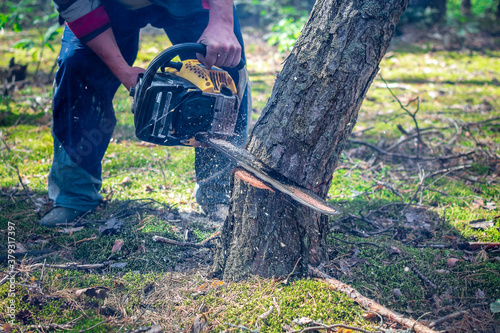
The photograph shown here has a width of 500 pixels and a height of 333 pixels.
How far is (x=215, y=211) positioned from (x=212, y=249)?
587mm

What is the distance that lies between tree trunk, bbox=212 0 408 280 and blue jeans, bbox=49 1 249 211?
1.00 m

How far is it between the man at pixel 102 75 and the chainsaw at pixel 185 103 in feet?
0.44

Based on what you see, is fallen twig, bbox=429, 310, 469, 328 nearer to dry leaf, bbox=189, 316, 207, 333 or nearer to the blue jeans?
dry leaf, bbox=189, 316, 207, 333

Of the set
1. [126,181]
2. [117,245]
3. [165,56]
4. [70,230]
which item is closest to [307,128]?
[165,56]

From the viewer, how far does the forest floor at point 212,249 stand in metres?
1.72

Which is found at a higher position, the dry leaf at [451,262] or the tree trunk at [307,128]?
the tree trunk at [307,128]

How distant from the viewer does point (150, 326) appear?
168cm

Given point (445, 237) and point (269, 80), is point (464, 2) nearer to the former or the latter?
point (269, 80)

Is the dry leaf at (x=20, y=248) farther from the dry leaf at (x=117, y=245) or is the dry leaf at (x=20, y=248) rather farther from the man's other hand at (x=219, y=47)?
the man's other hand at (x=219, y=47)

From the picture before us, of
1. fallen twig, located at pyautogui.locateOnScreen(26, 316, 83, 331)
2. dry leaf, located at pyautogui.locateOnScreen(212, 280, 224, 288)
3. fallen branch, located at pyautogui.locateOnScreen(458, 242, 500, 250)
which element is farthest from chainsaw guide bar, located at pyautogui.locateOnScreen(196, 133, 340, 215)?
fallen branch, located at pyautogui.locateOnScreen(458, 242, 500, 250)

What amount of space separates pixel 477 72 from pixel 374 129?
3.86 meters

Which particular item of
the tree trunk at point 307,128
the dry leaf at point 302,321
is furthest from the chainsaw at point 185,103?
the dry leaf at point 302,321

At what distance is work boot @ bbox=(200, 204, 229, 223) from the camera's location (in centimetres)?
291

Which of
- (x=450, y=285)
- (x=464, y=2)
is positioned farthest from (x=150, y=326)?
(x=464, y=2)
